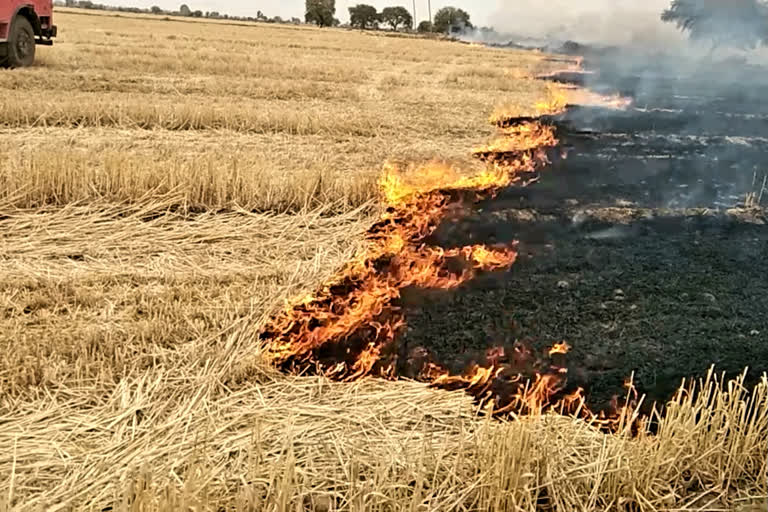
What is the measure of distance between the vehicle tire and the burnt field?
12.2m

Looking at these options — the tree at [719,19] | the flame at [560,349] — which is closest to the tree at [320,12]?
the tree at [719,19]

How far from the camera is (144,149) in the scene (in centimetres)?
934

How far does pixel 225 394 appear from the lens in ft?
11.9

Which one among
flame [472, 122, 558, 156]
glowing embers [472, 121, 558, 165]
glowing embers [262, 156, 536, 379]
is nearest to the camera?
glowing embers [262, 156, 536, 379]

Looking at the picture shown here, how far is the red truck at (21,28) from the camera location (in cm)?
1461

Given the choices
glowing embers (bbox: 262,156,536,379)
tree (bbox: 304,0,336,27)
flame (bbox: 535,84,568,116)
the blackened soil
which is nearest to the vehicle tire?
glowing embers (bbox: 262,156,536,379)

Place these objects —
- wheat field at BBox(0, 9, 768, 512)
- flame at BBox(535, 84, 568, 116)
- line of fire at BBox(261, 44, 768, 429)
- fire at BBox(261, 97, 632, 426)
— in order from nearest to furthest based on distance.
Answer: wheat field at BBox(0, 9, 768, 512) → fire at BBox(261, 97, 632, 426) → line of fire at BBox(261, 44, 768, 429) → flame at BBox(535, 84, 568, 116)

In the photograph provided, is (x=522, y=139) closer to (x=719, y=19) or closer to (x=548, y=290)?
(x=548, y=290)

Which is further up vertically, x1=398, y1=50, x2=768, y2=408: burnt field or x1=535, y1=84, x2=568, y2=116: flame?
x1=535, y1=84, x2=568, y2=116: flame

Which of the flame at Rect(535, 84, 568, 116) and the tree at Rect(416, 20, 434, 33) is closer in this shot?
the flame at Rect(535, 84, 568, 116)

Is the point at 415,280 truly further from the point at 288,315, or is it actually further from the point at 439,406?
the point at 439,406

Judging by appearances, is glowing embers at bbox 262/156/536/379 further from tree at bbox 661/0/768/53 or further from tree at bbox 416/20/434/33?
tree at bbox 416/20/434/33

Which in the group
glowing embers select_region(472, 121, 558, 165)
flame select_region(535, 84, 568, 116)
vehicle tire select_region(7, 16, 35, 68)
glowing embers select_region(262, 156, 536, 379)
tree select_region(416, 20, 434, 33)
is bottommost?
glowing embers select_region(262, 156, 536, 379)

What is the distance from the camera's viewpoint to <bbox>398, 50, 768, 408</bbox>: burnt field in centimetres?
439
